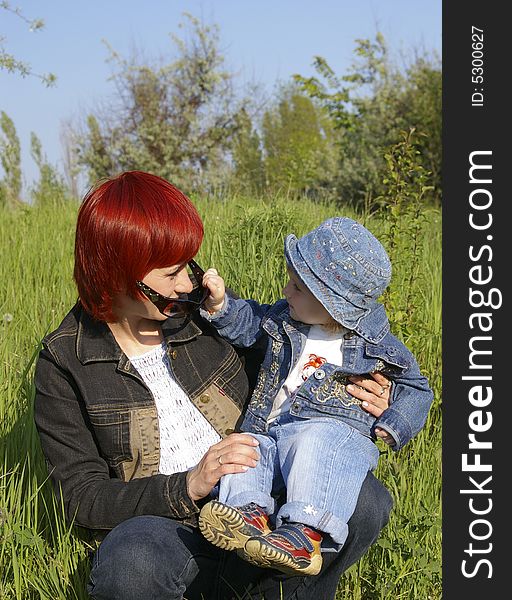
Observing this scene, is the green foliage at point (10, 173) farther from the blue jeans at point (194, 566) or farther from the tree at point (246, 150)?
the blue jeans at point (194, 566)

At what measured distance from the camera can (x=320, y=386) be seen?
98.0 inches

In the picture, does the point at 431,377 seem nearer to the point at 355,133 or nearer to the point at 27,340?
the point at 27,340

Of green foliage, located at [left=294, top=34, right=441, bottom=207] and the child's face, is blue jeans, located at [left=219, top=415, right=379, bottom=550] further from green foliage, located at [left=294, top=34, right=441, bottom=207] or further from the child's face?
green foliage, located at [left=294, top=34, right=441, bottom=207]

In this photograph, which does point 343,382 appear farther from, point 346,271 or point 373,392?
point 346,271

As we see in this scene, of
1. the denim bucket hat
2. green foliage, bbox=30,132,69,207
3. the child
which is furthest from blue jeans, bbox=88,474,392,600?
green foliage, bbox=30,132,69,207

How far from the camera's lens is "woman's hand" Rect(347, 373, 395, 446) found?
2488 millimetres

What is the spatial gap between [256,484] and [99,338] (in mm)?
686

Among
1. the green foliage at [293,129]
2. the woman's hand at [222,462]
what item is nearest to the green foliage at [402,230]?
the woman's hand at [222,462]

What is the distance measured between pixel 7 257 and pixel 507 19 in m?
3.29

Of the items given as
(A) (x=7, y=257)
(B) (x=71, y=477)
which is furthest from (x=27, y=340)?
(B) (x=71, y=477)

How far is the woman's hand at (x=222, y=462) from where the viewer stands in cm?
231

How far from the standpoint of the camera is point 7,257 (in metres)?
5.39

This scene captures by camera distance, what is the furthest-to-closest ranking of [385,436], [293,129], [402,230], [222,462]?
[293,129]
[402,230]
[385,436]
[222,462]

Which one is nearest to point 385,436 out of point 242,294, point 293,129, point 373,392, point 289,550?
point 373,392
